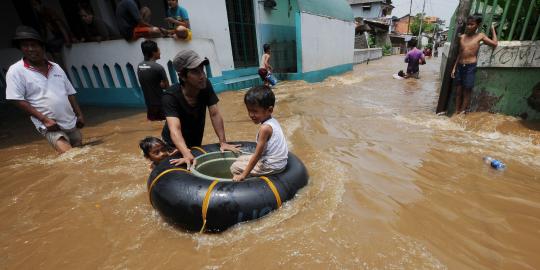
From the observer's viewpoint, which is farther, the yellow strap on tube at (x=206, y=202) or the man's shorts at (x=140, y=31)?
the man's shorts at (x=140, y=31)

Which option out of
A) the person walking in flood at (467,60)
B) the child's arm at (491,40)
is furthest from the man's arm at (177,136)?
the child's arm at (491,40)

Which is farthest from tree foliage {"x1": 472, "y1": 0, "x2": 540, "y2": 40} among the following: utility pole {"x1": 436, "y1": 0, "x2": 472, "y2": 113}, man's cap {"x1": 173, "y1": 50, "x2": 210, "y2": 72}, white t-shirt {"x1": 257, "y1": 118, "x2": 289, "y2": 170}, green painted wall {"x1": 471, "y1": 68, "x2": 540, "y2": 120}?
man's cap {"x1": 173, "y1": 50, "x2": 210, "y2": 72}

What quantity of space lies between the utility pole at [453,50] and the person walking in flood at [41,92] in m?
6.68

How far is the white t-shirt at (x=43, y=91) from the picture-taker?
345cm

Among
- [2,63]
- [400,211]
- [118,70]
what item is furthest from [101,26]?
[400,211]

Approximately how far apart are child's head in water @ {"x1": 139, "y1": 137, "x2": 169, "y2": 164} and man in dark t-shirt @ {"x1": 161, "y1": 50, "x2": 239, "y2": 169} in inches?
5.3

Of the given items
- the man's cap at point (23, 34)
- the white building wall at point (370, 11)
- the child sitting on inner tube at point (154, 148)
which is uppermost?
the white building wall at point (370, 11)

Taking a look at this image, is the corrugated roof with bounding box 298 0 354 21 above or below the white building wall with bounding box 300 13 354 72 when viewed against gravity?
above

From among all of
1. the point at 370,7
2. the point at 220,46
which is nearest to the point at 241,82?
the point at 220,46

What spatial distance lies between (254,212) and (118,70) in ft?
21.3

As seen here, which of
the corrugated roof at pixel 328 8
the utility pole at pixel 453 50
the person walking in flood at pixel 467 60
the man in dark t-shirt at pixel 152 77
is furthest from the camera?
the corrugated roof at pixel 328 8

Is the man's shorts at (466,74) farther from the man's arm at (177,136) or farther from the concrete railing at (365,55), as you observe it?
the concrete railing at (365,55)

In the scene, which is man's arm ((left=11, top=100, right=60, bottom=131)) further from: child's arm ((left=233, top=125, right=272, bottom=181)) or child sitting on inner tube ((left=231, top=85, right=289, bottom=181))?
child's arm ((left=233, top=125, right=272, bottom=181))

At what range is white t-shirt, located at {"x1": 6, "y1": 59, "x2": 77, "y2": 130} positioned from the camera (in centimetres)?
345
